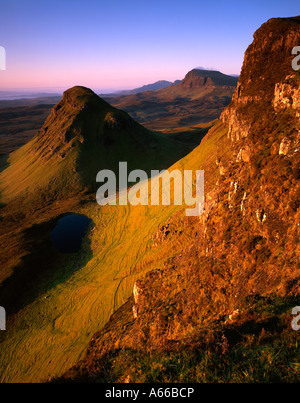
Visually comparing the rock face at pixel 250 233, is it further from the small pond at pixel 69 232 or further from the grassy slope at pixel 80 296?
the small pond at pixel 69 232

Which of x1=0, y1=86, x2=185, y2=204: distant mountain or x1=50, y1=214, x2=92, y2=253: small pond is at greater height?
x1=0, y1=86, x2=185, y2=204: distant mountain

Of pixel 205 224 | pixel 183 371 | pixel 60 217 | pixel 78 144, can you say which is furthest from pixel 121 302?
pixel 78 144

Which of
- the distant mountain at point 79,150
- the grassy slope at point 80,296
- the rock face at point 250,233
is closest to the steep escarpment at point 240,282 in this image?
the rock face at point 250,233

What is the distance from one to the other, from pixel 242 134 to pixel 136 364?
29.0 meters

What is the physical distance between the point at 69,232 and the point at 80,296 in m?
24.9

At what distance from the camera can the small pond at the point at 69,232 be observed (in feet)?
161

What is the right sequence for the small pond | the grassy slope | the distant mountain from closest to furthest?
the grassy slope
the small pond
the distant mountain

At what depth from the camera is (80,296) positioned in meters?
31.4

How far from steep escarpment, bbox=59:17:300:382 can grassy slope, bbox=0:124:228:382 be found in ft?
12.1

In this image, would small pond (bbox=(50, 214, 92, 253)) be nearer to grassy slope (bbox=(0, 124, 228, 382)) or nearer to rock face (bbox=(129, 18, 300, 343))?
grassy slope (bbox=(0, 124, 228, 382))

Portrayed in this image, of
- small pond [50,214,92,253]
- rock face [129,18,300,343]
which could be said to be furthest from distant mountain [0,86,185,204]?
rock face [129,18,300,343]

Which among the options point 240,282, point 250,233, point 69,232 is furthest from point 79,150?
point 240,282

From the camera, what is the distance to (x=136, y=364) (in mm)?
8328

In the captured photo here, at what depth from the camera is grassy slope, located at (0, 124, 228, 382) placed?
2443 cm
